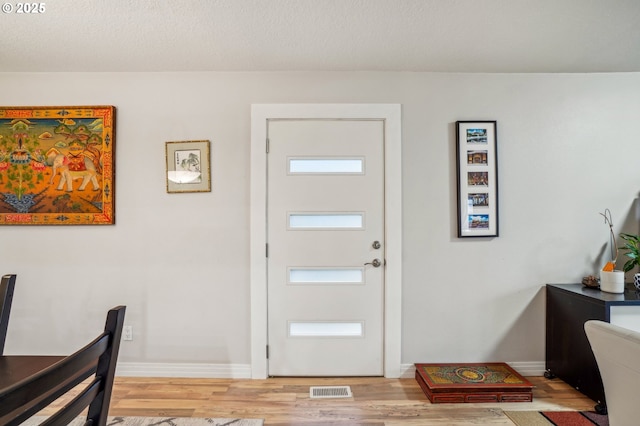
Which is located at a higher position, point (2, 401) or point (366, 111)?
point (366, 111)

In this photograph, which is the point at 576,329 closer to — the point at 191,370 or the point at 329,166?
the point at 329,166

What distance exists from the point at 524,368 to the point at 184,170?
3.19 metres

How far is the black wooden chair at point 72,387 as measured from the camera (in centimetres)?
63

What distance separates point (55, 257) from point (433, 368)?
3.15 meters

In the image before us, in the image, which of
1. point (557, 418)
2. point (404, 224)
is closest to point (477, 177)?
point (404, 224)

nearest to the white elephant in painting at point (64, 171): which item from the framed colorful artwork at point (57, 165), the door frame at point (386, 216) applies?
the framed colorful artwork at point (57, 165)

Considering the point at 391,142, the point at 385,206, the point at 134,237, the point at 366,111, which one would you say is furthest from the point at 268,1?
the point at 134,237

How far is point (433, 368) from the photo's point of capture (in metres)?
2.55

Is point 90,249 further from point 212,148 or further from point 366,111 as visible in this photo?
point 366,111

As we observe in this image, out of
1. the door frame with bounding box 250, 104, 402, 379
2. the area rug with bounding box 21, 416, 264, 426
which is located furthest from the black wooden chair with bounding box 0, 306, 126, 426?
the door frame with bounding box 250, 104, 402, 379

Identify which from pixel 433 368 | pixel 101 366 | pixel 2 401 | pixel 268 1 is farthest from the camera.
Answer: pixel 433 368

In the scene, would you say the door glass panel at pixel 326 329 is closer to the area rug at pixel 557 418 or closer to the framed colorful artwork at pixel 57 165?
the area rug at pixel 557 418

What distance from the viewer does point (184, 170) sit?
2.62 meters

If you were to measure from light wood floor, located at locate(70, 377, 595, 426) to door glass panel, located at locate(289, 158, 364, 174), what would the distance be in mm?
1656
